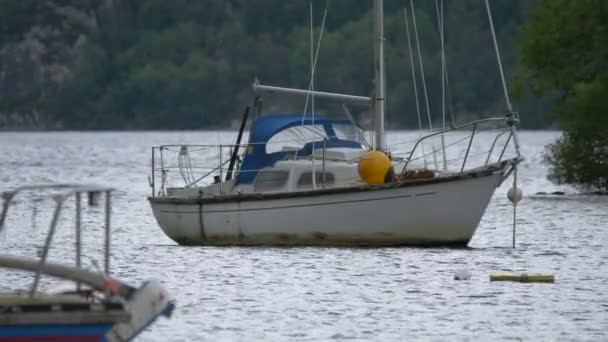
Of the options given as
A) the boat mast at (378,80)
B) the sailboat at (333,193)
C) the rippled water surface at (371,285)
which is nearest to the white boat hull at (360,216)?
the sailboat at (333,193)

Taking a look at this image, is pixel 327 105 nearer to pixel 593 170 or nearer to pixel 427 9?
pixel 427 9

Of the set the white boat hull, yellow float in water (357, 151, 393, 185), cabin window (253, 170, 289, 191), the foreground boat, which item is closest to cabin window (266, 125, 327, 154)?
cabin window (253, 170, 289, 191)

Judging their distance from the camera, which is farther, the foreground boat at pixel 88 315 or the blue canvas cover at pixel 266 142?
the blue canvas cover at pixel 266 142

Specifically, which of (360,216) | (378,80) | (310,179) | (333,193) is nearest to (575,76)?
(378,80)

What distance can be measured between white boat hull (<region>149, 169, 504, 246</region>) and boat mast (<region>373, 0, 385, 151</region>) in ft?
7.66

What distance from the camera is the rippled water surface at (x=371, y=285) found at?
2403 centimetres

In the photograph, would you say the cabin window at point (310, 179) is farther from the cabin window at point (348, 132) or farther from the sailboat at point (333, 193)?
the cabin window at point (348, 132)

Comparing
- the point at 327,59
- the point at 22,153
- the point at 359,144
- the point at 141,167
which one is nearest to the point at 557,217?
the point at 359,144

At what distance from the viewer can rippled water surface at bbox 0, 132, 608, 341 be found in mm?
24031

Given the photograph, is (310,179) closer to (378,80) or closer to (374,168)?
(374,168)

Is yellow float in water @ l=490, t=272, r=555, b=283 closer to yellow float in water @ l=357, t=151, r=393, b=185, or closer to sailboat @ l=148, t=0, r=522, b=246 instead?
sailboat @ l=148, t=0, r=522, b=246

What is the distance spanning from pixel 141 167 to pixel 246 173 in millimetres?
67656

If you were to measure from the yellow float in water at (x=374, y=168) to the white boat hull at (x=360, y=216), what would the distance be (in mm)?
213

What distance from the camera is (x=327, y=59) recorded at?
18100cm
